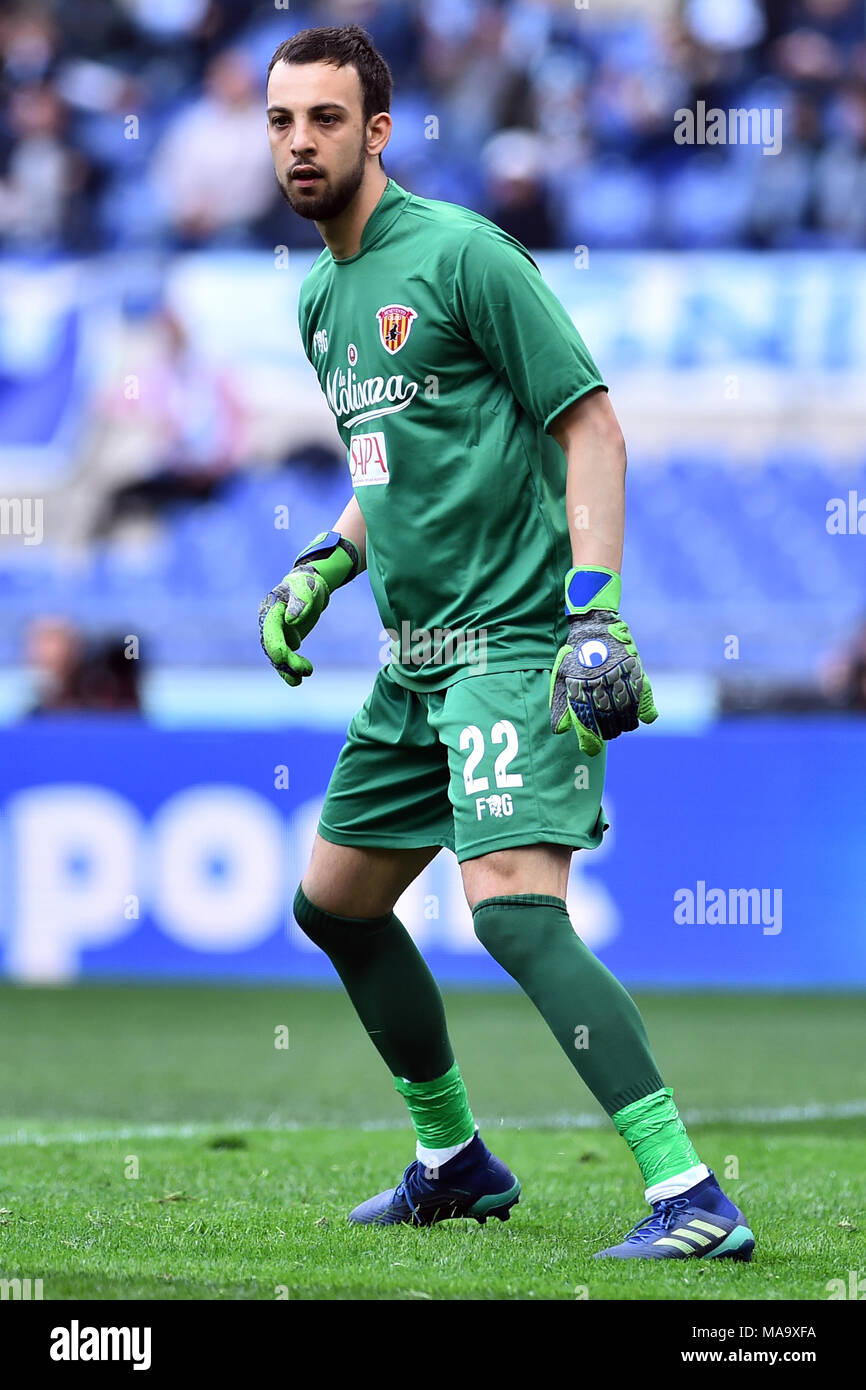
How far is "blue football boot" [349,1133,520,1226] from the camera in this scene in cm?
349

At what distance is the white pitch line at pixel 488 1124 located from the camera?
15.2ft

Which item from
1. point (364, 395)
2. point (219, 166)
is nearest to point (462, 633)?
point (364, 395)

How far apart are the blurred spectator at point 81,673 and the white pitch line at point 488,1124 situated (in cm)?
435

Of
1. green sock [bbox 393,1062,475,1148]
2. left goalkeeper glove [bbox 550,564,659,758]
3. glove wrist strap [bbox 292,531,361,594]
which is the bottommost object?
green sock [bbox 393,1062,475,1148]

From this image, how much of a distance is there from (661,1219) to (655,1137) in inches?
5.5

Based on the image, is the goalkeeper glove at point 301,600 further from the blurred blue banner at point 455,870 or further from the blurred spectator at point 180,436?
the blurred spectator at point 180,436

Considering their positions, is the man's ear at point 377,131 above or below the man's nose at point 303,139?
above

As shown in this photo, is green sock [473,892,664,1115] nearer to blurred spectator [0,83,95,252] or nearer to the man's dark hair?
the man's dark hair

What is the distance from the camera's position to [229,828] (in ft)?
26.0

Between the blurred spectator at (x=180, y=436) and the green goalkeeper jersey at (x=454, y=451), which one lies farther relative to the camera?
the blurred spectator at (x=180, y=436)

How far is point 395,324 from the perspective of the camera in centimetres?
320

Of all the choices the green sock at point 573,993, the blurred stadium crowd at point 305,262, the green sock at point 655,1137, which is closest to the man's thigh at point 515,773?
the green sock at point 573,993

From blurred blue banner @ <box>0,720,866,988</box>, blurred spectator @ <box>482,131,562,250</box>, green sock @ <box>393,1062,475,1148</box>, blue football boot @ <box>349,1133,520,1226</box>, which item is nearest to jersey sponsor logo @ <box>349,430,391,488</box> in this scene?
green sock @ <box>393,1062,475,1148</box>

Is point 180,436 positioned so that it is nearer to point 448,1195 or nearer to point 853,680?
point 853,680
